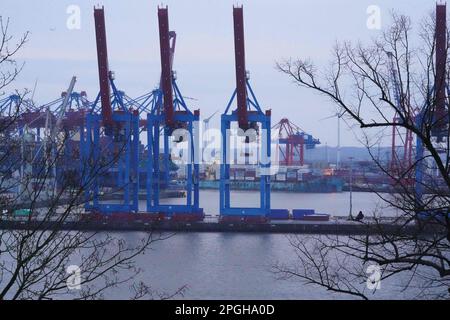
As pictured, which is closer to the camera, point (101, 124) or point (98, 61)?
point (98, 61)

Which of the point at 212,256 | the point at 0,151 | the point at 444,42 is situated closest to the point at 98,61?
the point at 212,256

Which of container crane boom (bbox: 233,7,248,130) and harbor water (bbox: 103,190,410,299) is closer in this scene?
harbor water (bbox: 103,190,410,299)

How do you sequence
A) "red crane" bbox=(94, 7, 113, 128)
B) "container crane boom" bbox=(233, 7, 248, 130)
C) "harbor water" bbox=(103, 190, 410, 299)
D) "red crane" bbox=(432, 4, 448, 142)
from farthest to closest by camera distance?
1. "container crane boom" bbox=(233, 7, 248, 130)
2. "red crane" bbox=(94, 7, 113, 128)
3. "harbor water" bbox=(103, 190, 410, 299)
4. "red crane" bbox=(432, 4, 448, 142)

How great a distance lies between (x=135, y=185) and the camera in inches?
417

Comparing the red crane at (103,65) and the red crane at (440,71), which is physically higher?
the red crane at (103,65)

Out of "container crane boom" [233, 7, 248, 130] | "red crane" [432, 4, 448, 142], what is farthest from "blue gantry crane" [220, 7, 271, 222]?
"red crane" [432, 4, 448, 142]

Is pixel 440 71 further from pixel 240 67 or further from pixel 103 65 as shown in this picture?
pixel 103 65

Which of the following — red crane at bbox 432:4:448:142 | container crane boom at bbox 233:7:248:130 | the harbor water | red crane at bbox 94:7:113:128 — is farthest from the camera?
container crane boom at bbox 233:7:248:130

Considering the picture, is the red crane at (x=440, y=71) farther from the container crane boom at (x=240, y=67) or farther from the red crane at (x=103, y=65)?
the red crane at (x=103, y=65)

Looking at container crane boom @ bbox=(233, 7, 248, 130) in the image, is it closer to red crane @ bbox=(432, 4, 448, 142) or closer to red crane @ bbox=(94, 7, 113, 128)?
red crane @ bbox=(94, 7, 113, 128)

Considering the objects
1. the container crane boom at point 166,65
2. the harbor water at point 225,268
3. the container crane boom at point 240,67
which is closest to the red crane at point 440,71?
the harbor water at point 225,268

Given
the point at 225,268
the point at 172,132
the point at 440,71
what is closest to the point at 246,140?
the point at 172,132
